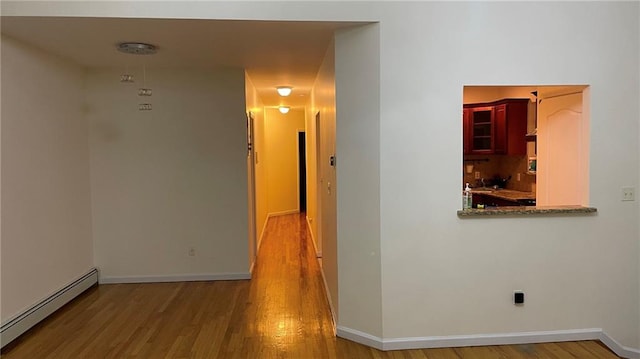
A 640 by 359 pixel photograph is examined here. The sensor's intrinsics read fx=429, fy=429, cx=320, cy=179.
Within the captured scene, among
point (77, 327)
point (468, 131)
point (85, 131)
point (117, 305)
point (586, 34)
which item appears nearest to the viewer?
point (586, 34)

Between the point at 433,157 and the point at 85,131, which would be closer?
the point at 433,157

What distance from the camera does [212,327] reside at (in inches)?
138

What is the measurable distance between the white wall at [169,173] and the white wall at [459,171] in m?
1.81

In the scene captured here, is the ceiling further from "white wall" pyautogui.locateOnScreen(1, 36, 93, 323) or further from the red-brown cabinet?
the red-brown cabinet

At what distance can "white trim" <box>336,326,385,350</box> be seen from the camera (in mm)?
3067

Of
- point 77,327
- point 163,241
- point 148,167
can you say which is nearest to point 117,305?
point 77,327

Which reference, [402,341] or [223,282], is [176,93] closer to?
[223,282]

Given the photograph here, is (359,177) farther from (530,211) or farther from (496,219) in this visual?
(530,211)

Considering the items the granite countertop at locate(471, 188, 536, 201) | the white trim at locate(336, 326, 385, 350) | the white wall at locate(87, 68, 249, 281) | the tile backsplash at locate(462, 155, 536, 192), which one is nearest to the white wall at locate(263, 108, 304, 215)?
the tile backsplash at locate(462, 155, 536, 192)

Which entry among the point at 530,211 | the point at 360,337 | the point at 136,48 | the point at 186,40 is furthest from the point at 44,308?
the point at 530,211

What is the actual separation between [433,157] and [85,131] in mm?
3576

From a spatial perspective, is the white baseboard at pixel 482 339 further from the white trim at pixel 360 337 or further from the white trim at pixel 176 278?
the white trim at pixel 176 278

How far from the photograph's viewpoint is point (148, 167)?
461 centimetres

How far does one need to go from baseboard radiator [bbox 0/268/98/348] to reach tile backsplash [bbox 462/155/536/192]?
196 inches
